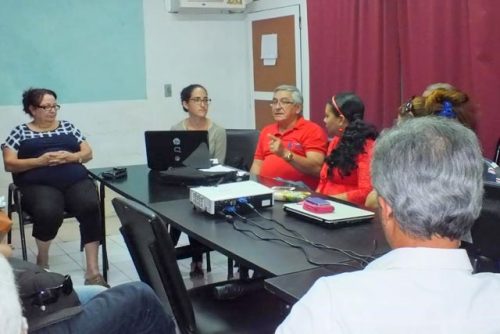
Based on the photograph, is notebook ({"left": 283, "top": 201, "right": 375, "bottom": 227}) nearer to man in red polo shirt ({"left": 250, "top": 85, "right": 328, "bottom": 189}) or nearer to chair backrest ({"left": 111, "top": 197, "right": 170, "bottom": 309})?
chair backrest ({"left": 111, "top": 197, "right": 170, "bottom": 309})

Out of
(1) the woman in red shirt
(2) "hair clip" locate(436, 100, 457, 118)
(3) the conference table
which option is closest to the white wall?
(1) the woman in red shirt

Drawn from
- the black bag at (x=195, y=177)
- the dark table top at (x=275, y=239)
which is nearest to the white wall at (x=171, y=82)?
the black bag at (x=195, y=177)

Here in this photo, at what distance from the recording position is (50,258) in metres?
4.05

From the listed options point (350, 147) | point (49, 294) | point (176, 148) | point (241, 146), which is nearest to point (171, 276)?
point (49, 294)

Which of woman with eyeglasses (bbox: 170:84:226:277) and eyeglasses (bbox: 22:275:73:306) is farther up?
woman with eyeglasses (bbox: 170:84:226:277)

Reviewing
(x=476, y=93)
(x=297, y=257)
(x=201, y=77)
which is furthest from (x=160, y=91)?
(x=297, y=257)

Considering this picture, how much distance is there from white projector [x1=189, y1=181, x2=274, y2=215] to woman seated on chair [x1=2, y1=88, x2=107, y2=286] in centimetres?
141

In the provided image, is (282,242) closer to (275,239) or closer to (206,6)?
(275,239)

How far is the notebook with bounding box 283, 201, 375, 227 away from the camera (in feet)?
6.73

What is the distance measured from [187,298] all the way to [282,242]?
34cm

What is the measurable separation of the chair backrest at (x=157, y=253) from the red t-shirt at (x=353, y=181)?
1.19 metres

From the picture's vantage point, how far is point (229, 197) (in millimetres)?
2270

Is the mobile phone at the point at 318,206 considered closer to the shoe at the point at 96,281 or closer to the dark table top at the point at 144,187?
the dark table top at the point at 144,187

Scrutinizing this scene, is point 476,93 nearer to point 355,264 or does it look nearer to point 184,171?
point 184,171
